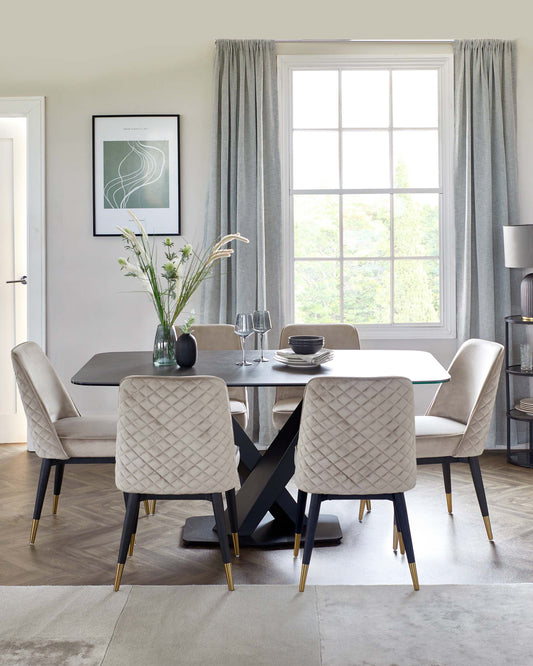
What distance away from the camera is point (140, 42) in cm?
535

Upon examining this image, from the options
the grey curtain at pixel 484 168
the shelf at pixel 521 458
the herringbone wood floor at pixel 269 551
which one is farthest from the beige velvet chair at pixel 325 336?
the shelf at pixel 521 458

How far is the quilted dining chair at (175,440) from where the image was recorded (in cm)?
297

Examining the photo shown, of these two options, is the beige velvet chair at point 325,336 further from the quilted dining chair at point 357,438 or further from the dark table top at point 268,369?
the quilted dining chair at point 357,438

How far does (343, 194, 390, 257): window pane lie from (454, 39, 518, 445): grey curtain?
0.49 meters

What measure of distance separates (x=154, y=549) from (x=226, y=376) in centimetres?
87

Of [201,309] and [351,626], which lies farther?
[201,309]

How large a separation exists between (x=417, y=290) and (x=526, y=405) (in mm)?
1070

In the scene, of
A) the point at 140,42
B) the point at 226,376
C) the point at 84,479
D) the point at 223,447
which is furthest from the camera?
the point at 140,42

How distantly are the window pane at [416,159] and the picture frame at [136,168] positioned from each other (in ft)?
4.98

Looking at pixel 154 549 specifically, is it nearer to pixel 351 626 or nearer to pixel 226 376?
pixel 226 376

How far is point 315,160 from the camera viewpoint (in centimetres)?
551

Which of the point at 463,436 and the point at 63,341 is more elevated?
the point at 63,341

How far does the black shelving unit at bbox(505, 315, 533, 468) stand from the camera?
505cm

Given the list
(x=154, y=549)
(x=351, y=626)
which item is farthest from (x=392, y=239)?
(x=351, y=626)
